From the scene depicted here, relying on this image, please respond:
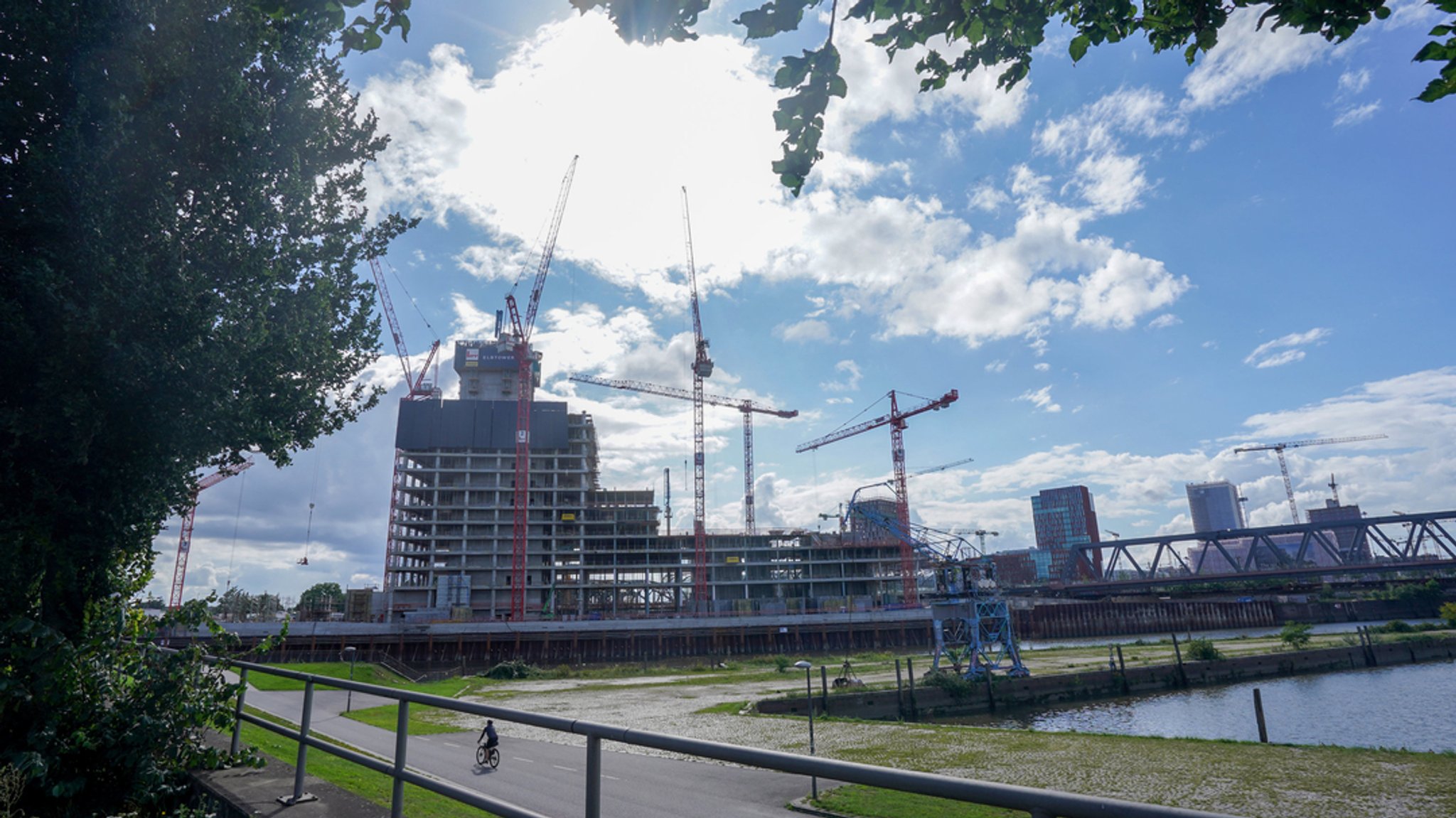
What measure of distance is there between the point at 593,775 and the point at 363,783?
36.8 feet

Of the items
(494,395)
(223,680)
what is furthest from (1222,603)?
(223,680)

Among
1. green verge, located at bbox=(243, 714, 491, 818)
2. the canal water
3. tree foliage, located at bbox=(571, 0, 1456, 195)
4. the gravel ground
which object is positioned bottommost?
the canal water

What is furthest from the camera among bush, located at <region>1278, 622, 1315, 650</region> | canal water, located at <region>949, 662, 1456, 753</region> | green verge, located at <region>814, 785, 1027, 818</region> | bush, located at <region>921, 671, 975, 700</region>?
bush, located at <region>1278, 622, 1315, 650</region>

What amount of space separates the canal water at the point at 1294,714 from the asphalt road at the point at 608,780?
13.7 m

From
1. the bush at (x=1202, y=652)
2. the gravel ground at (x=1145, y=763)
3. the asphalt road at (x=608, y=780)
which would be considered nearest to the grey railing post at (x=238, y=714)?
the asphalt road at (x=608, y=780)

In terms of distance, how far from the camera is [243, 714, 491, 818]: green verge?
879 centimetres

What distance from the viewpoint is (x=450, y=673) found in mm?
67938

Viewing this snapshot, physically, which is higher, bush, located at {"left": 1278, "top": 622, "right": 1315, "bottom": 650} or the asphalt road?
the asphalt road

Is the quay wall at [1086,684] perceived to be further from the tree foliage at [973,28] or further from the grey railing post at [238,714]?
the tree foliage at [973,28]

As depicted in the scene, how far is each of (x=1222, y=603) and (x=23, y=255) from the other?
177m

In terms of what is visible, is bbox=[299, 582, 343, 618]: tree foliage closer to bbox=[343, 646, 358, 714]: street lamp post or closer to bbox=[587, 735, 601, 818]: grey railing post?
bbox=[343, 646, 358, 714]: street lamp post

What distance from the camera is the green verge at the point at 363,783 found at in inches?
346

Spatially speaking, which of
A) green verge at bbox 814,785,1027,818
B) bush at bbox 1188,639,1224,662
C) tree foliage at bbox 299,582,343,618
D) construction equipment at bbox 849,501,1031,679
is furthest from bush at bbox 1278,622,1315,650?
tree foliage at bbox 299,582,343,618

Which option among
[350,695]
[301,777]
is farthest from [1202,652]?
[301,777]
